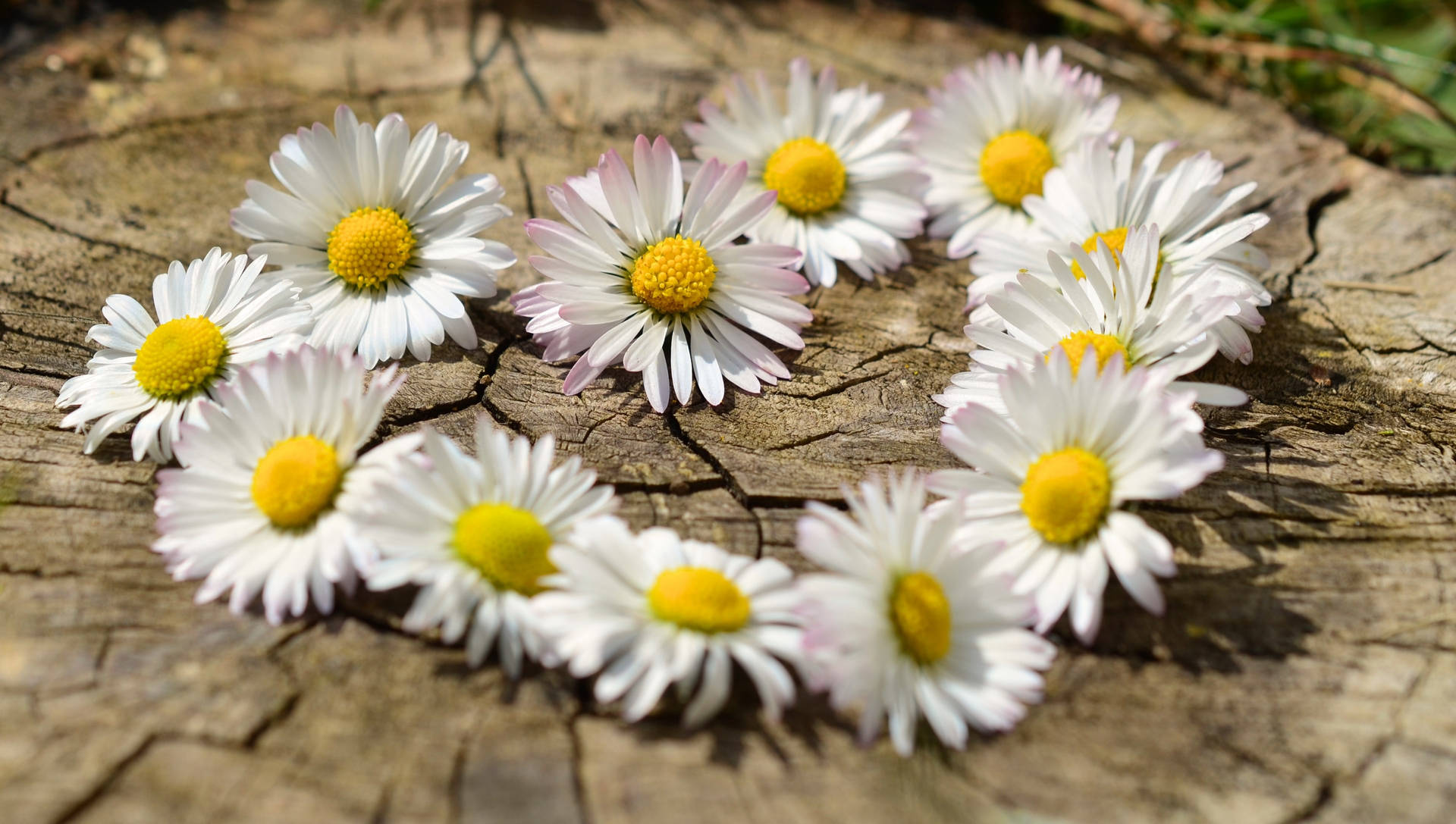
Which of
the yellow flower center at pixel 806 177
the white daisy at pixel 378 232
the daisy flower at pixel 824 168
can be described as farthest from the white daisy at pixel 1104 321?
the white daisy at pixel 378 232

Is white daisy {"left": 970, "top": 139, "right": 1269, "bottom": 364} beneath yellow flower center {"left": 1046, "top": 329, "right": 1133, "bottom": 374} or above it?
above

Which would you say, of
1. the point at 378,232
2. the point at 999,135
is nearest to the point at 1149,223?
the point at 999,135

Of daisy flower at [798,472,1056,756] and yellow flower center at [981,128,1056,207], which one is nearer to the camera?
daisy flower at [798,472,1056,756]

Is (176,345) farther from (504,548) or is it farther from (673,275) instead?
(673,275)

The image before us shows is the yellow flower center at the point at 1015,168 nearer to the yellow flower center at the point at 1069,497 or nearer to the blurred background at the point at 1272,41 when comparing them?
the blurred background at the point at 1272,41

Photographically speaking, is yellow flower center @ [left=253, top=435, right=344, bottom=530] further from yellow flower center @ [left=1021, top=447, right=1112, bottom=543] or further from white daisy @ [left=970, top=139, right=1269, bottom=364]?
white daisy @ [left=970, top=139, right=1269, bottom=364]

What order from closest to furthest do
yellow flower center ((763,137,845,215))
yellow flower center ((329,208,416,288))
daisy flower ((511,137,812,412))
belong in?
daisy flower ((511,137,812,412)), yellow flower center ((329,208,416,288)), yellow flower center ((763,137,845,215))

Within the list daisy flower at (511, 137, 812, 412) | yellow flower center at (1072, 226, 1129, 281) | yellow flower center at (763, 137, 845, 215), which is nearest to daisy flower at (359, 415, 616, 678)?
daisy flower at (511, 137, 812, 412)
